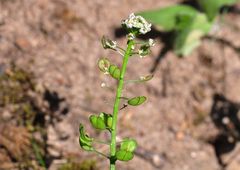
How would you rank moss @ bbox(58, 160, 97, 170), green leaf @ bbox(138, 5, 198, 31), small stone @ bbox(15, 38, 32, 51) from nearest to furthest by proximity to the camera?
moss @ bbox(58, 160, 97, 170)
small stone @ bbox(15, 38, 32, 51)
green leaf @ bbox(138, 5, 198, 31)

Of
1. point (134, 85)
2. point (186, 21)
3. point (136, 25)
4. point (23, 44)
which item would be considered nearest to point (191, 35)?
point (186, 21)

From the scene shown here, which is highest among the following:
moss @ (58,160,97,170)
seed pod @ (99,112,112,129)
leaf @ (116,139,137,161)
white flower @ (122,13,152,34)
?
white flower @ (122,13,152,34)

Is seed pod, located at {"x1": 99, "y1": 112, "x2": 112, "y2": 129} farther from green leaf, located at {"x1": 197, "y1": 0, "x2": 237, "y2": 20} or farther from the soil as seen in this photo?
green leaf, located at {"x1": 197, "y1": 0, "x2": 237, "y2": 20}

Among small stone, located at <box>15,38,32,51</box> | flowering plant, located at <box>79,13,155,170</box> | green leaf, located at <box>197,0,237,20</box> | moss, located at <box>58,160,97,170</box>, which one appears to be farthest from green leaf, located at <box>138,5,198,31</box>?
flowering plant, located at <box>79,13,155,170</box>

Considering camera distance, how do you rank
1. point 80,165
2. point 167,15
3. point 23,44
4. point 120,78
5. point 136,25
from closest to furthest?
point 136,25, point 120,78, point 80,165, point 23,44, point 167,15

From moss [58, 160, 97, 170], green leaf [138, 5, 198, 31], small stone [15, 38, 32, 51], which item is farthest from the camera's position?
green leaf [138, 5, 198, 31]

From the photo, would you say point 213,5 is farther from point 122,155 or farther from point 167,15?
point 122,155

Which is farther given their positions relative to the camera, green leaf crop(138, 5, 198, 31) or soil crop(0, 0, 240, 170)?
green leaf crop(138, 5, 198, 31)

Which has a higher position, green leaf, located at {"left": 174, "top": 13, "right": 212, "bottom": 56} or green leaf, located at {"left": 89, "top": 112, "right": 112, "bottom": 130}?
green leaf, located at {"left": 89, "top": 112, "right": 112, "bottom": 130}
